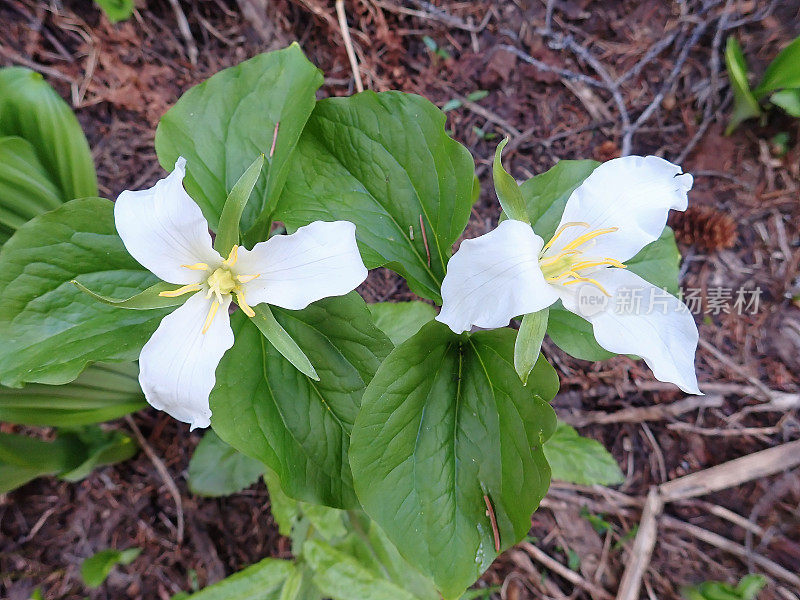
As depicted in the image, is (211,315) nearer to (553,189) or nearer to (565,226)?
(565,226)

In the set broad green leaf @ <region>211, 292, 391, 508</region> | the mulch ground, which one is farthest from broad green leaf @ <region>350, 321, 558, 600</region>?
the mulch ground

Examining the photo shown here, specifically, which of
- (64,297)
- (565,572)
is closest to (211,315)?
(64,297)

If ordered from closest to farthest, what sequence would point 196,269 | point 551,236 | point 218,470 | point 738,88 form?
1. point 196,269
2. point 551,236
3. point 218,470
4. point 738,88

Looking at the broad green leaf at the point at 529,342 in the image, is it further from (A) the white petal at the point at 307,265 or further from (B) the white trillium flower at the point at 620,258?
(A) the white petal at the point at 307,265

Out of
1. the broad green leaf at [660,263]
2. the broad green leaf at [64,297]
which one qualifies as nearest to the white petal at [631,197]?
the broad green leaf at [660,263]

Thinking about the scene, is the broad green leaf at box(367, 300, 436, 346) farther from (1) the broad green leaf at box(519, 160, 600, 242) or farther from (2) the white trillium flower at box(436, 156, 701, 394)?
(2) the white trillium flower at box(436, 156, 701, 394)

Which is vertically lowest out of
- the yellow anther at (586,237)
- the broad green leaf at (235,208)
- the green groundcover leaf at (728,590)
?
the green groundcover leaf at (728,590)
